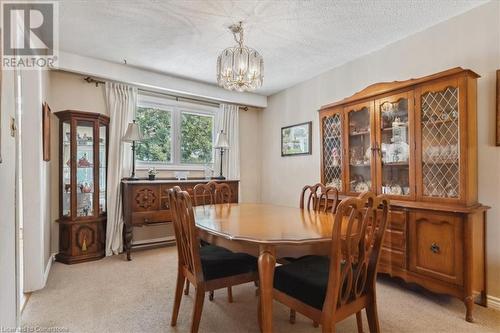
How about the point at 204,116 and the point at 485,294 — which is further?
the point at 204,116

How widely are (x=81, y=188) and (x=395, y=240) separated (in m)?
3.51

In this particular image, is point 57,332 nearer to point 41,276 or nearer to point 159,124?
point 41,276

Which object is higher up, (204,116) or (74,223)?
(204,116)

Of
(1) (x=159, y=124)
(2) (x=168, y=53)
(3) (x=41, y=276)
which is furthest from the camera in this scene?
(1) (x=159, y=124)

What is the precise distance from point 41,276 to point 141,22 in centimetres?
248

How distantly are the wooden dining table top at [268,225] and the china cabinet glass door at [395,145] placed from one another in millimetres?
941

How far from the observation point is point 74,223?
3260 millimetres

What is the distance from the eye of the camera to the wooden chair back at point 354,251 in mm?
1309

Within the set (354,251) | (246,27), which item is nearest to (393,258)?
(354,251)

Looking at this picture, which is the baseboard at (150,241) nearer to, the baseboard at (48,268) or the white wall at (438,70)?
the baseboard at (48,268)

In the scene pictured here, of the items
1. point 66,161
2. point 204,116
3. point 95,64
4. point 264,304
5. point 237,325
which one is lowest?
point 237,325

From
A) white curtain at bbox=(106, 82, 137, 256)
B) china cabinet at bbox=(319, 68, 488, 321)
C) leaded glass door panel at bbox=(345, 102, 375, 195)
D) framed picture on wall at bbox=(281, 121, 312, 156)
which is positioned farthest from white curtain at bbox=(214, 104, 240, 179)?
china cabinet at bbox=(319, 68, 488, 321)

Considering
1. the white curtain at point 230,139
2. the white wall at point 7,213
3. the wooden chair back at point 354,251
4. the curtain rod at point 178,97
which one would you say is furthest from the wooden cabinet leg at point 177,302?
the curtain rod at point 178,97

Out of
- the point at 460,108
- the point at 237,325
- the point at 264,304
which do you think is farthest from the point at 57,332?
the point at 460,108
